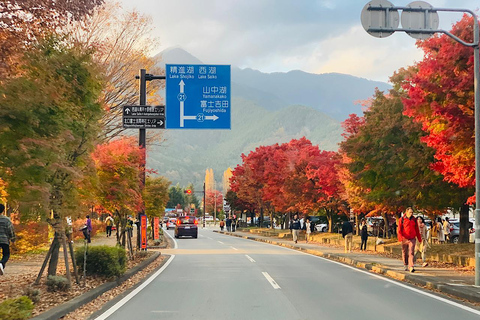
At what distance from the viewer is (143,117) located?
20.2 m

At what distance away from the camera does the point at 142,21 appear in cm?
2612

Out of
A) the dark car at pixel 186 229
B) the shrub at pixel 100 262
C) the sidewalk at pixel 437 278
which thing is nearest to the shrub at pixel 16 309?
the shrub at pixel 100 262

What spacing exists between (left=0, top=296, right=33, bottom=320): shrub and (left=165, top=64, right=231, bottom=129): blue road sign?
1407 cm

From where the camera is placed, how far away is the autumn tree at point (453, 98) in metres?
14.1

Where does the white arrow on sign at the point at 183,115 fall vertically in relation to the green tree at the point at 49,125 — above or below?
above

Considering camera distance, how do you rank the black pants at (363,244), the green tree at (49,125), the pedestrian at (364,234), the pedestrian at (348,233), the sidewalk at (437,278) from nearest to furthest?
the green tree at (49,125) → the sidewalk at (437,278) → the pedestrian at (348,233) → the pedestrian at (364,234) → the black pants at (363,244)

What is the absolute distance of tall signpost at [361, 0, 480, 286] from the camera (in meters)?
12.8

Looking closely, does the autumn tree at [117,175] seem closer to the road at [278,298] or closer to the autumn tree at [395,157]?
the road at [278,298]

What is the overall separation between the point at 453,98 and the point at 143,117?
36.1 ft

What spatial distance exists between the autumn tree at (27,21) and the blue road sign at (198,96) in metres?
10.6

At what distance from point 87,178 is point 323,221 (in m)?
51.7

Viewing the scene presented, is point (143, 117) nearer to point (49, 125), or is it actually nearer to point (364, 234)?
point (49, 125)

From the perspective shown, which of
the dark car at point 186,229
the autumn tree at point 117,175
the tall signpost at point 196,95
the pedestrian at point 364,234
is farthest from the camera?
the dark car at point 186,229

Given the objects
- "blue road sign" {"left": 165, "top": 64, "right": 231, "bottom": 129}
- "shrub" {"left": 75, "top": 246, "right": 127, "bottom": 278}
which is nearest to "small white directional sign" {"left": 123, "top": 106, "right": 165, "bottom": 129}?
"blue road sign" {"left": 165, "top": 64, "right": 231, "bottom": 129}
